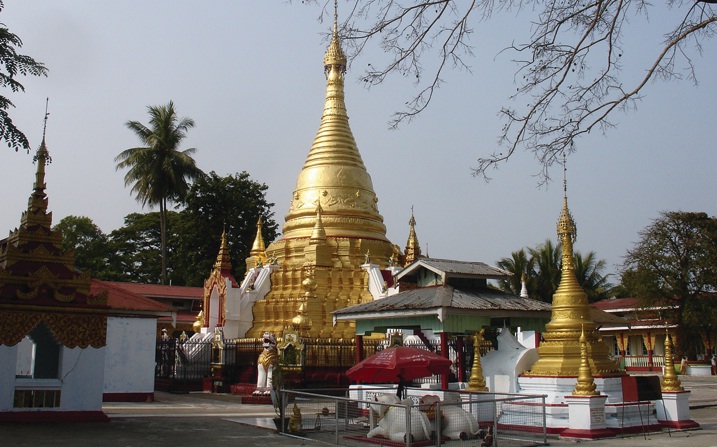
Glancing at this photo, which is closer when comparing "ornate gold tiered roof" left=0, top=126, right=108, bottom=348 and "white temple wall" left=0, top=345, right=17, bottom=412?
"white temple wall" left=0, top=345, right=17, bottom=412

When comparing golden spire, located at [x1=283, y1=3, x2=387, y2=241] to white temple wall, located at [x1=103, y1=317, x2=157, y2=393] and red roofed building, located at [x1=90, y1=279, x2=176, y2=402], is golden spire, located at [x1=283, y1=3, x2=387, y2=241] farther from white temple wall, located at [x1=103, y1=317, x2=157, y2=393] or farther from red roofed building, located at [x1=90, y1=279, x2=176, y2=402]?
white temple wall, located at [x1=103, y1=317, x2=157, y2=393]

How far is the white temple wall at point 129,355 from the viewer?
2428 cm

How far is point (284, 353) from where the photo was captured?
2931cm

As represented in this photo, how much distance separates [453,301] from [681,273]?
31549 millimetres

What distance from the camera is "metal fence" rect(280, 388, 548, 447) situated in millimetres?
13773

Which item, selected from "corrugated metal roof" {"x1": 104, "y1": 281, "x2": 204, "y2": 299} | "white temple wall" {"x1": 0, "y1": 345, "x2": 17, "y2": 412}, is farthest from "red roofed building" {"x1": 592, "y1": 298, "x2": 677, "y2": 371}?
"white temple wall" {"x1": 0, "y1": 345, "x2": 17, "y2": 412}

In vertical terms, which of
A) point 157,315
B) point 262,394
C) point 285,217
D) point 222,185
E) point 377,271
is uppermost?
point 222,185

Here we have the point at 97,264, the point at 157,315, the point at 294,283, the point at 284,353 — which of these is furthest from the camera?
the point at 97,264

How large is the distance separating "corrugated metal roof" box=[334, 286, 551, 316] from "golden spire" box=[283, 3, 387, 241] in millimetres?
17572

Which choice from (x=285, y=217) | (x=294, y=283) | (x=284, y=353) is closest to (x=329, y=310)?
(x=294, y=283)

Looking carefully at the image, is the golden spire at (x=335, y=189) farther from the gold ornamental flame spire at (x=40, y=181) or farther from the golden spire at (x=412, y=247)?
the gold ornamental flame spire at (x=40, y=181)

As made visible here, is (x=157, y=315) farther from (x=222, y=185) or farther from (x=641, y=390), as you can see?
(x=222, y=185)

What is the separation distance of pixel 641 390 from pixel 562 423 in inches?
99.7

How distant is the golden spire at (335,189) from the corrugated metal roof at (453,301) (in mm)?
17572
